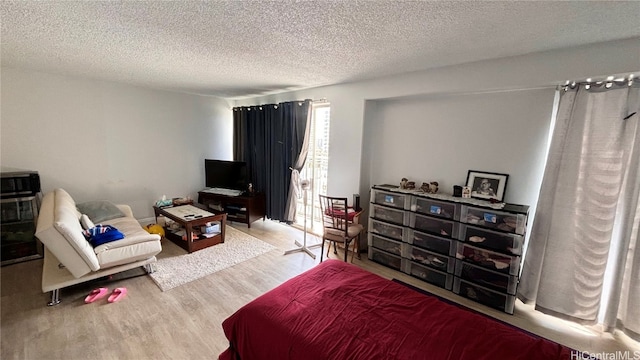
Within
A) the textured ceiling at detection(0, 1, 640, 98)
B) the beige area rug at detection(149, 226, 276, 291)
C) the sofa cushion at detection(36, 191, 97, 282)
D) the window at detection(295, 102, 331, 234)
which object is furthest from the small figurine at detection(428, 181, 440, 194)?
the sofa cushion at detection(36, 191, 97, 282)

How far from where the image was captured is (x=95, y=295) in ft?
8.02

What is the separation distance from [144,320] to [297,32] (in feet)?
8.80

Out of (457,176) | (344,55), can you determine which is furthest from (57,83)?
(457,176)

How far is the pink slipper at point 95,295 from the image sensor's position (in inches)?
94.0

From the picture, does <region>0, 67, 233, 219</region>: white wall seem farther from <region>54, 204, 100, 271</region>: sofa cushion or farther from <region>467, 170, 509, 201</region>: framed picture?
<region>467, 170, 509, 201</region>: framed picture

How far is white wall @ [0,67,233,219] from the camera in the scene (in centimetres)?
335

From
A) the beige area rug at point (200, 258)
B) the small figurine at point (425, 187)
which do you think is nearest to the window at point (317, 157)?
the beige area rug at point (200, 258)

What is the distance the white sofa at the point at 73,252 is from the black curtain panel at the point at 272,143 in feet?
6.98

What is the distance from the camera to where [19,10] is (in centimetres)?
169

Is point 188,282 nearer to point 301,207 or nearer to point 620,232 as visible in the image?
point 301,207

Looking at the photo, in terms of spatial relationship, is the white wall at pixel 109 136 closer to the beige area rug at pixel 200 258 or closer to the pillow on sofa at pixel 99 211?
the pillow on sofa at pixel 99 211

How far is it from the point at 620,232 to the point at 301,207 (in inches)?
152

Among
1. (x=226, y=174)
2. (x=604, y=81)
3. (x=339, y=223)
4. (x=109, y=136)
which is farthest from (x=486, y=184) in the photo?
(x=109, y=136)

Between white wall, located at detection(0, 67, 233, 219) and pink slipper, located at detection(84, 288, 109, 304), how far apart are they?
214cm
